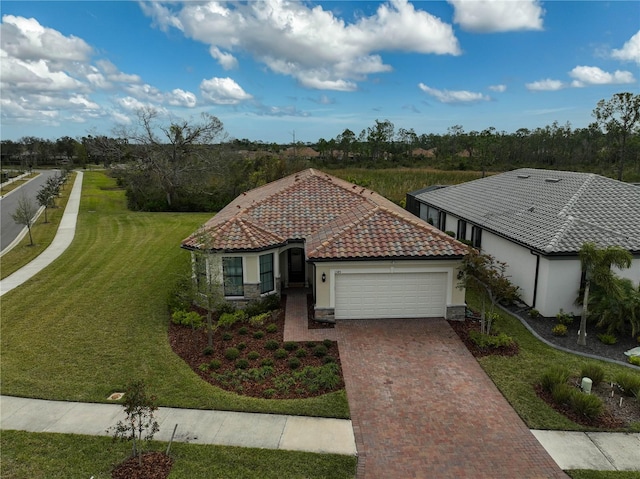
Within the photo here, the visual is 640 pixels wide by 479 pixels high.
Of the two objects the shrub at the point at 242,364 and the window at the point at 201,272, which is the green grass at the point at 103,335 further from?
the window at the point at 201,272

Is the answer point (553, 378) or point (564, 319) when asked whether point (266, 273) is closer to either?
point (553, 378)

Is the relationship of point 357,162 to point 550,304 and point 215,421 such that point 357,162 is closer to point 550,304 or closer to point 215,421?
point 550,304

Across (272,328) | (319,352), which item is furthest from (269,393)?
(272,328)

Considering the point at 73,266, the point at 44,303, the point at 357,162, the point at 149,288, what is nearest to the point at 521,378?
the point at 149,288

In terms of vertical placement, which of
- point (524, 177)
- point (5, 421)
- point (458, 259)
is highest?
point (524, 177)

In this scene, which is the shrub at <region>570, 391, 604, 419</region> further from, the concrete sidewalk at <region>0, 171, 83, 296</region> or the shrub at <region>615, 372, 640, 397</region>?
the concrete sidewalk at <region>0, 171, 83, 296</region>

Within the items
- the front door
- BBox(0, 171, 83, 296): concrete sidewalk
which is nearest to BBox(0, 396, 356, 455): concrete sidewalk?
Result: the front door
